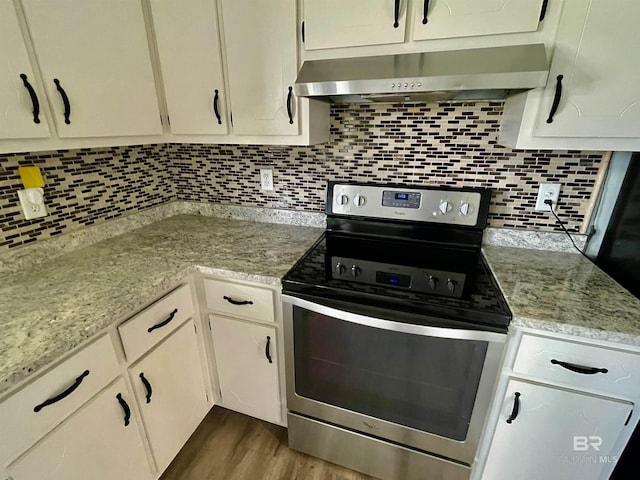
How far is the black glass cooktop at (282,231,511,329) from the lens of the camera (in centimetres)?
99

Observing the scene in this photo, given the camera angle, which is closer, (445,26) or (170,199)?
(445,26)

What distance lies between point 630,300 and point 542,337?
1.16ft

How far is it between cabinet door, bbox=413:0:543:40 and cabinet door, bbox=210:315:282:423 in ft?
4.08

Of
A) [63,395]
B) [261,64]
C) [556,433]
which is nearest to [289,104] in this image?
[261,64]

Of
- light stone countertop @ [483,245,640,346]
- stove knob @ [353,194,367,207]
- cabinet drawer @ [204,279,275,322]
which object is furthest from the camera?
stove knob @ [353,194,367,207]

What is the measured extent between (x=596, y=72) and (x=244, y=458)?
202cm

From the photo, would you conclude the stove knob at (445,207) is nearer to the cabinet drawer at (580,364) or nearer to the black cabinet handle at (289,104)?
the cabinet drawer at (580,364)

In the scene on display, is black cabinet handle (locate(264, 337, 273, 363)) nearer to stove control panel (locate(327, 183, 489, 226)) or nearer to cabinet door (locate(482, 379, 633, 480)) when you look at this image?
stove control panel (locate(327, 183, 489, 226))

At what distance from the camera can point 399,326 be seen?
1023 millimetres

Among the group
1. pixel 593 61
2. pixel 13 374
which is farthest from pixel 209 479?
pixel 593 61

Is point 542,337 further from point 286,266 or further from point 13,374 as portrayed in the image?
point 13,374

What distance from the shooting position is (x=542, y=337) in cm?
95

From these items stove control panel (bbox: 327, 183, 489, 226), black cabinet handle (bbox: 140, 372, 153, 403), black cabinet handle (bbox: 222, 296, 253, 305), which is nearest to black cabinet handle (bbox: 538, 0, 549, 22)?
stove control panel (bbox: 327, 183, 489, 226)

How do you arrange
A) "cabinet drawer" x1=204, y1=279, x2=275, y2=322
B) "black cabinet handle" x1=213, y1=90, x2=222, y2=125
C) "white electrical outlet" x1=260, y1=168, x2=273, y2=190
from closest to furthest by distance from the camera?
"cabinet drawer" x1=204, y1=279, x2=275, y2=322 < "black cabinet handle" x1=213, y1=90, x2=222, y2=125 < "white electrical outlet" x1=260, y1=168, x2=273, y2=190
